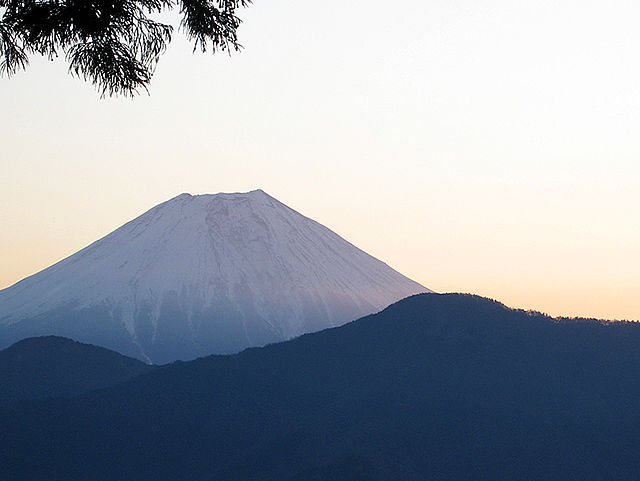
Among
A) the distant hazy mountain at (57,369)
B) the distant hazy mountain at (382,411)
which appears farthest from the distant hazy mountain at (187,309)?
the distant hazy mountain at (382,411)

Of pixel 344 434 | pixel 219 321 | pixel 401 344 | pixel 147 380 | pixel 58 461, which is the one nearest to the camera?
pixel 344 434

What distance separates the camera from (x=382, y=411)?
7956 centimetres

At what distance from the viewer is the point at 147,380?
10038 cm

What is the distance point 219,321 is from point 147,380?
84.0 metres

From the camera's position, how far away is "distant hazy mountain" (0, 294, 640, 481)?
70562 millimetres

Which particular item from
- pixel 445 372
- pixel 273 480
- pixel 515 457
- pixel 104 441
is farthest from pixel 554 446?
pixel 104 441

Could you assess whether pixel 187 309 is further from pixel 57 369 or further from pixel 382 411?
pixel 382 411

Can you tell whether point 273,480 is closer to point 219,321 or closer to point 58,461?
point 58,461

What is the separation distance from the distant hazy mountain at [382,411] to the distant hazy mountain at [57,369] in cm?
1221

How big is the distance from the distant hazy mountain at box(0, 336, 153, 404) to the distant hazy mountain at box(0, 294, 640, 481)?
12214mm

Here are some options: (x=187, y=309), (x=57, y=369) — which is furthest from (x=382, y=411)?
(x=187, y=309)

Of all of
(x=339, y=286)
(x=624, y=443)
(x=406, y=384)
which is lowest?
(x=624, y=443)

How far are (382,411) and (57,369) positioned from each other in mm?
51767

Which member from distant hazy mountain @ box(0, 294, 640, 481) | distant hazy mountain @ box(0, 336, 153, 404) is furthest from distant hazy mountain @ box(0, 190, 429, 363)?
distant hazy mountain @ box(0, 294, 640, 481)
